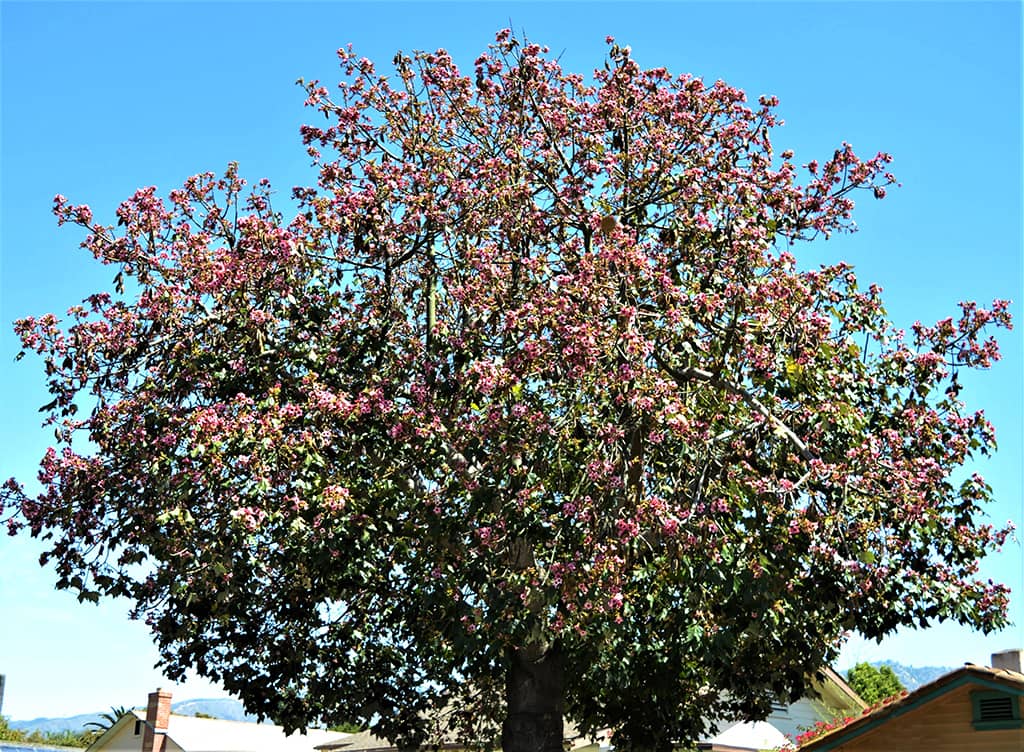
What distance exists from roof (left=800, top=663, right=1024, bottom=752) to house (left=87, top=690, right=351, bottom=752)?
35.9 m

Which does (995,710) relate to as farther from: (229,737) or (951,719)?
(229,737)

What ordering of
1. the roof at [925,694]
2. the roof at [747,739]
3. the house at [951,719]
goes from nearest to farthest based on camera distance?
the roof at [925,694], the house at [951,719], the roof at [747,739]

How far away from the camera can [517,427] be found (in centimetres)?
1750

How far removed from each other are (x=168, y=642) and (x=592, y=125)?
40.4 feet

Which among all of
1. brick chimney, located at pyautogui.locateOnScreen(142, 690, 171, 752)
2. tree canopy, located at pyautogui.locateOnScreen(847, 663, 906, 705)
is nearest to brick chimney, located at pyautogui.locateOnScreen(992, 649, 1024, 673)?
tree canopy, located at pyautogui.locateOnScreen(847, 663, 906, 705)

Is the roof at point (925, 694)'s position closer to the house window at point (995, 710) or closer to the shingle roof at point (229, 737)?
the house window at point (995, 710)

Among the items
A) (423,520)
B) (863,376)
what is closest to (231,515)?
(423,520)

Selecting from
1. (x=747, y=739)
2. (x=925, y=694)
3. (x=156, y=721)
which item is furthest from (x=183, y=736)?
(x=925, y=694)

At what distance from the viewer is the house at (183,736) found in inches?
2046

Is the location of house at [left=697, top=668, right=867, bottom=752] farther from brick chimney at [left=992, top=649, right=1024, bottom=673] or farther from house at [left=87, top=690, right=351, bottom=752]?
house at [left=87, top=690, right=351, bottom=752]

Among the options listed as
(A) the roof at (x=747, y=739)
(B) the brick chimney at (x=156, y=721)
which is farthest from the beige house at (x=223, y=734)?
(A) the roof at (x=747, y=739)

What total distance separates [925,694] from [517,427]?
8068 mm

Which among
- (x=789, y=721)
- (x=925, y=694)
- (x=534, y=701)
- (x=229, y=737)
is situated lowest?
(x=925, y=694)

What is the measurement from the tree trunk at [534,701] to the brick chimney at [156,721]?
3714cm
